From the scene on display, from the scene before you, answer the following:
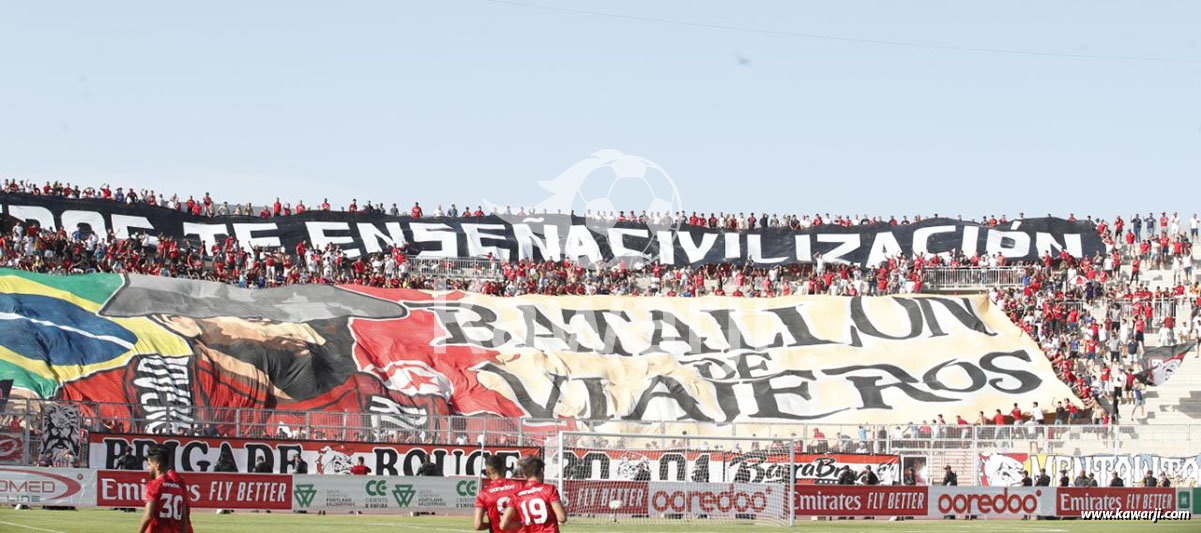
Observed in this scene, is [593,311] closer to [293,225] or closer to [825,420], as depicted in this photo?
[825,420]

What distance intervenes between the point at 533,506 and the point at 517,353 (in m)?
38.7

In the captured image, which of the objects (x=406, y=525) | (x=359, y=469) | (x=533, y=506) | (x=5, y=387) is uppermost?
(x=533, y=506)

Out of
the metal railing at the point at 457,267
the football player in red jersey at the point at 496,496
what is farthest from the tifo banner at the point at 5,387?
the football player in red jersey at the point at 496,496

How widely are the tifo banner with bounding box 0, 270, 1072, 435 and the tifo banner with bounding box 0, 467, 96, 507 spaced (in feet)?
37.9

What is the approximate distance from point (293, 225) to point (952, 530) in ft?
128

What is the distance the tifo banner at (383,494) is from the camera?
29.8 meters

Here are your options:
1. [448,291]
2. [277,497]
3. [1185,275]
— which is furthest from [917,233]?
[277,497]

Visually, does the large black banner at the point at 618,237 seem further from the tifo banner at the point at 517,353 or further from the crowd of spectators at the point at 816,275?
the tifo banner at the point at 517,353

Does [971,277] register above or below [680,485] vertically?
above

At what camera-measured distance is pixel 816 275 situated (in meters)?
61.2

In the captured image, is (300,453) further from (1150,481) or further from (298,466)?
(1150,481)

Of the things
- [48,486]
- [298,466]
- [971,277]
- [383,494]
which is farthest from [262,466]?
[971,277]

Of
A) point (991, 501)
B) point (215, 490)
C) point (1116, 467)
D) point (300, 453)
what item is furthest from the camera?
point (1116, 467)

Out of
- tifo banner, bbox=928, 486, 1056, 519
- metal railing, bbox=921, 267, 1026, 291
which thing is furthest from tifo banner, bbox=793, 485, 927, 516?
metal railing, bbox=921, 267, 1026, 291
